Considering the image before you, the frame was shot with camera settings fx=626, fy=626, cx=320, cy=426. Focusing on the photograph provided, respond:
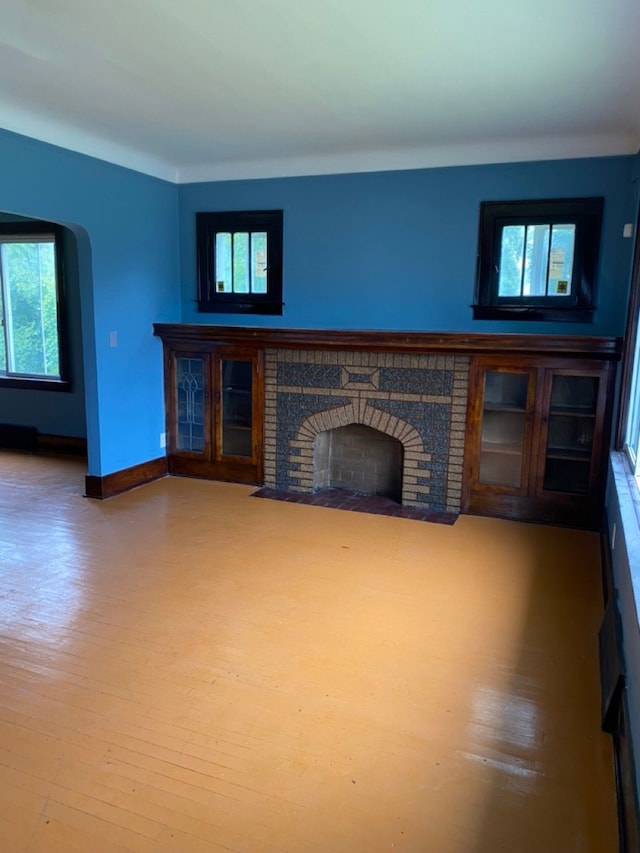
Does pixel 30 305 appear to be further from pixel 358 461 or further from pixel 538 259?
pixel 538 259

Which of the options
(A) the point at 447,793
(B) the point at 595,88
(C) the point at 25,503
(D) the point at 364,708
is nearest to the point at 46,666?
(D) the point at 364,708

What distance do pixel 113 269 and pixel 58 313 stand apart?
1719 millimetres

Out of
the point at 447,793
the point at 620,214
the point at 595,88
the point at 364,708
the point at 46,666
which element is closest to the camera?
the point at 447,793

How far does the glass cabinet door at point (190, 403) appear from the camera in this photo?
5.51 m

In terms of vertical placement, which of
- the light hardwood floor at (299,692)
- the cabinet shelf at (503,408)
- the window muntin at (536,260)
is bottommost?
the light hardwood floor at (299,692)

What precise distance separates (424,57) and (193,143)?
2257 millimetres

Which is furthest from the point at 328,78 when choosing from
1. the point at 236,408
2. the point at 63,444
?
the point at 63,444

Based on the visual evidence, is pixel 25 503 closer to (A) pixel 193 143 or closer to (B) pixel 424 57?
(A) pixel 193 143

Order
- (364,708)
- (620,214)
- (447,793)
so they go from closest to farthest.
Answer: (447,793)
(364,708)
(620,214)

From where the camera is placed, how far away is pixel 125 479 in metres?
5.21

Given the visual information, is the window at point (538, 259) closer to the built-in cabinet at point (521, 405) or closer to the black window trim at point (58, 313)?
the built-in cabinet at point (521, 405)

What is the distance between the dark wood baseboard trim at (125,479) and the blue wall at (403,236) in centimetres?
145

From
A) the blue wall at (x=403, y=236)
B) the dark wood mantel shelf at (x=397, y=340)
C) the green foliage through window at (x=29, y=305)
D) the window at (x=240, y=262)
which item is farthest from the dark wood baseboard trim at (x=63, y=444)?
the blue wall at (x=403, y=236)

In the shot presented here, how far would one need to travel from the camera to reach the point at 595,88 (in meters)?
3.27
